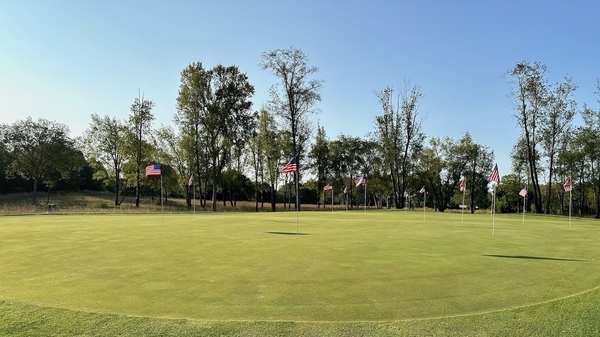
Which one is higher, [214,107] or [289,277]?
[214,107]

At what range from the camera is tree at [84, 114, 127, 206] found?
57.1 m

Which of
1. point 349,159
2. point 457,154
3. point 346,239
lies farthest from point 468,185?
point 346,239

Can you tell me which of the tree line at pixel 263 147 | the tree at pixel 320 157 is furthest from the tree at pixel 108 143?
the tree at pixel 320 157

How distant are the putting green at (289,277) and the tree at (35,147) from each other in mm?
52951

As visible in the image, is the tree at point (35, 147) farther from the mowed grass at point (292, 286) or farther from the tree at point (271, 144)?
the mowed grass at point (292, 286)

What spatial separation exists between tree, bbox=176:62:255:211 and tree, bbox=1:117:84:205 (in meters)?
20.0

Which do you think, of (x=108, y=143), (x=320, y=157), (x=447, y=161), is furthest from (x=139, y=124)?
(x=447, y=161)

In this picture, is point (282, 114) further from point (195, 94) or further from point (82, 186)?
point (82, 186)

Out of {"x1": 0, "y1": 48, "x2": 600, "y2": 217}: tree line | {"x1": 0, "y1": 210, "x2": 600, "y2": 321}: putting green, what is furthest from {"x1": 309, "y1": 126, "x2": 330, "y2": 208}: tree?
{"x1": 0, "y1": 210, "x2": 600, "y2": 321}: putting green

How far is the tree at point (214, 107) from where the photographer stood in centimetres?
5244

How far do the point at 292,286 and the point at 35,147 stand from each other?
63947 mm

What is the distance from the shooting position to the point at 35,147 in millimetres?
58500

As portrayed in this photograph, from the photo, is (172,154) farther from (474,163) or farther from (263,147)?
(474,163)

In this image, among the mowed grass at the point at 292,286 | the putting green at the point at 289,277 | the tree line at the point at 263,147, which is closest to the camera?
the mowed grass at the point at 292,286
